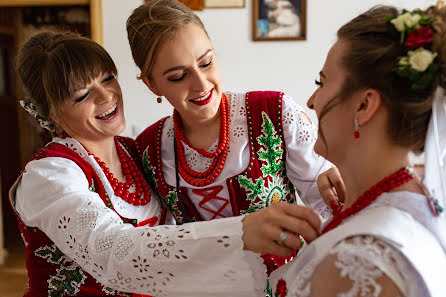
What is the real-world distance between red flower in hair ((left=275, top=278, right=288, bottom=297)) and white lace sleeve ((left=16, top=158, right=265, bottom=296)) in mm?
39

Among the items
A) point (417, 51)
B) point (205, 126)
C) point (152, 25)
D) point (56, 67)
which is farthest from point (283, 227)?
point (56, 67)

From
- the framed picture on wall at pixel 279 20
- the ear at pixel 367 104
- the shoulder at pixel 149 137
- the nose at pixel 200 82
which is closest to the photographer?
the ear at pixel 367 104

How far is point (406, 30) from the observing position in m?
0.92

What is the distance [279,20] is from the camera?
3127 mm

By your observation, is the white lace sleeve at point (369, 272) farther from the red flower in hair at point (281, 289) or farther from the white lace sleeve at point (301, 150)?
the white lace sleeve at point (301, 150)

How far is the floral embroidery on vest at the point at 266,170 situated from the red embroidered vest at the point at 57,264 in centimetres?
44

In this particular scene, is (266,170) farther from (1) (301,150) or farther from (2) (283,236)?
(2) (283,236)

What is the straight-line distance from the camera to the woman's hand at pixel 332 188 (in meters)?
1.31

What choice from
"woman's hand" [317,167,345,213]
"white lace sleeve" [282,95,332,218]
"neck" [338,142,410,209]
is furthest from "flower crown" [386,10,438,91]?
"white lace sleeve" [282,95,332,218]

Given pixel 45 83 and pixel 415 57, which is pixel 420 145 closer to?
pixel 415 57

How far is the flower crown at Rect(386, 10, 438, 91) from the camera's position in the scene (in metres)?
0.88

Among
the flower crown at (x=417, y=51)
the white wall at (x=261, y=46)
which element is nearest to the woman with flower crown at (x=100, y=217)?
the flower crown at (x=417, y=51)

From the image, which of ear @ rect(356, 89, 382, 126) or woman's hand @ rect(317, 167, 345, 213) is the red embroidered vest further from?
ear @ rect(356, 89, 382, 126)

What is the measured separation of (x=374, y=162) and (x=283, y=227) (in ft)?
0.80
